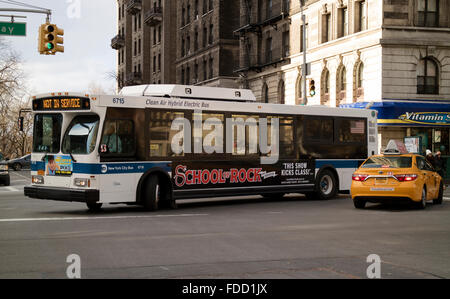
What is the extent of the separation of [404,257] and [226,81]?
43774 mm

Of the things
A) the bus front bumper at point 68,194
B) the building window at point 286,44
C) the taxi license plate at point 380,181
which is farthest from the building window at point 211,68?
the bus front bumper at point 68,194

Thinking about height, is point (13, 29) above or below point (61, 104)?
above

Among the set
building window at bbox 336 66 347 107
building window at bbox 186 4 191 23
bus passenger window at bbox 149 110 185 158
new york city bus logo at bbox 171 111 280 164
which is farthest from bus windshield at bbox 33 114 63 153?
building window at bbox 186 4 191 23

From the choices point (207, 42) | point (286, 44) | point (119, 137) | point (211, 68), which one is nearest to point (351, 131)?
point (119, 137)

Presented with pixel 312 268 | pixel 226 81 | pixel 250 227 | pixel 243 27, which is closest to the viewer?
pixel 312 268

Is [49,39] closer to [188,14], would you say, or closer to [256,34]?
[256,34]

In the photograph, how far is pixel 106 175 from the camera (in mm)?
14828

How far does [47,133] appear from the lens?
51.1 ft

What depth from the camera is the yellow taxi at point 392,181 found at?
1628cm

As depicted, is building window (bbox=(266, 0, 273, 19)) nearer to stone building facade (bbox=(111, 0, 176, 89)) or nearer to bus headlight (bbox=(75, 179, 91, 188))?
stone building facade (bbox=(111, 0, 176, 89))

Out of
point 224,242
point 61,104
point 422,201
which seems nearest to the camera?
point 224,242

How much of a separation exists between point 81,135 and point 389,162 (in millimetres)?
8550

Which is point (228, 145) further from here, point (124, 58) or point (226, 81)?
point (124, 58)
